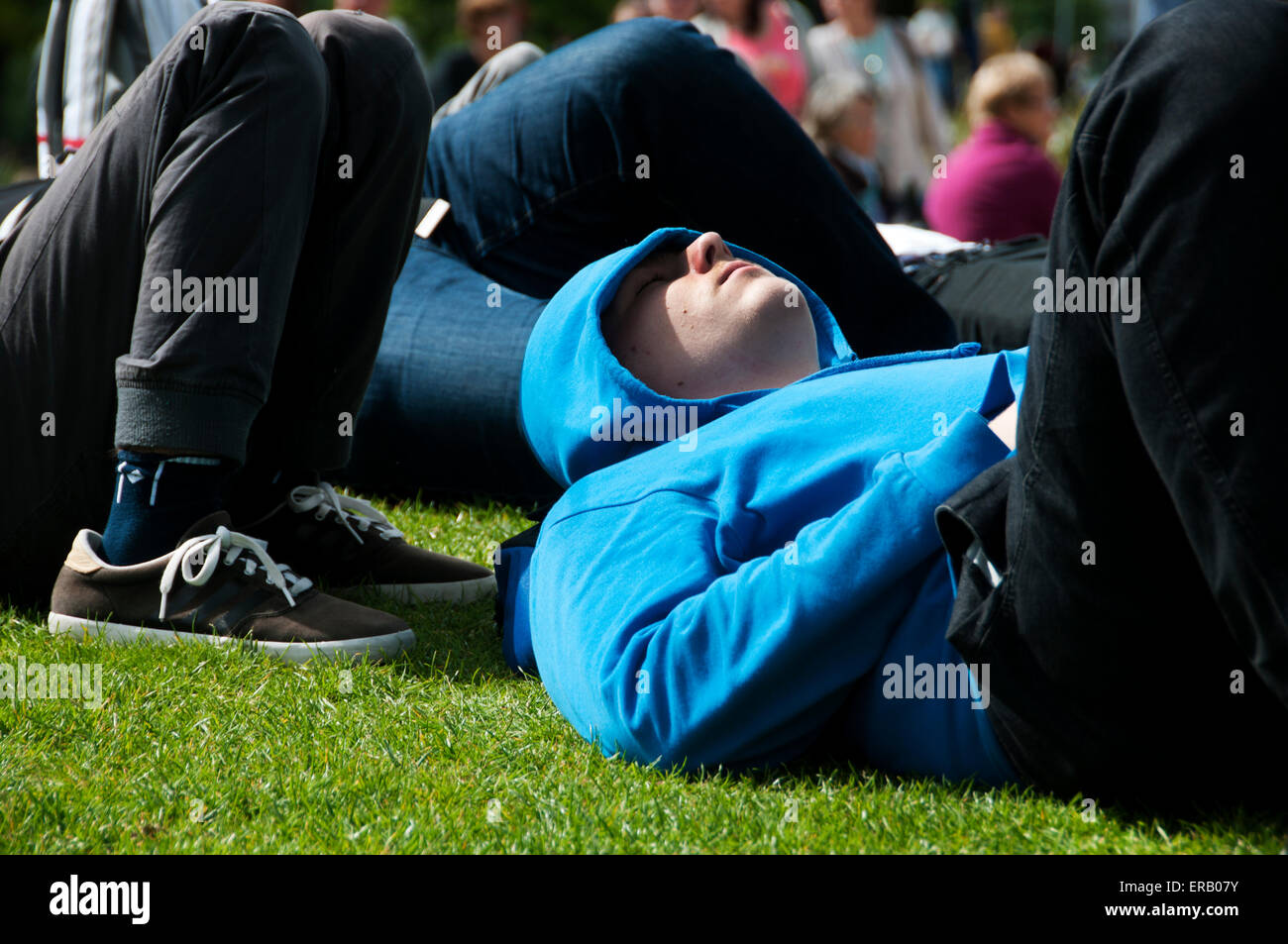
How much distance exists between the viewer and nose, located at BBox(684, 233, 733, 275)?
2.68 m

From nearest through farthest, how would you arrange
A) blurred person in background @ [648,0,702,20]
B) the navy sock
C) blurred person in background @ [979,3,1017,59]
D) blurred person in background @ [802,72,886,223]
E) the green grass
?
the green grass < the navy sock < blurred person in background @ [802,72,886,223] < blurred person in background @ [648,0,702,20] < blurred person in background @ [979,3,1017,59]

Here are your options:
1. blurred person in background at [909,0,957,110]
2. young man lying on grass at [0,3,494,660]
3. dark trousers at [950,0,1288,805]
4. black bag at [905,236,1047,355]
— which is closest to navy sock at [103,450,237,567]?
young man lying on grass at [0,3,494,660]

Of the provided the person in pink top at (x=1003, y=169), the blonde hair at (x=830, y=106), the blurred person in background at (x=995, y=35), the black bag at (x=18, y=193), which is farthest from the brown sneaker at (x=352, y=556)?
the blurred person in background at (x=995, y=35)

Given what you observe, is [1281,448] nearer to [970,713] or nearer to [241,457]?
[970,713]

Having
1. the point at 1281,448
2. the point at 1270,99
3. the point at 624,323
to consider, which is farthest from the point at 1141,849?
the point at 624,323

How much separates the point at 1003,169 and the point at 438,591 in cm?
480

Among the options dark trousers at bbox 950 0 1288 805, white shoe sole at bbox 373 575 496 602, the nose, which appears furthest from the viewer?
white shoe sole at bbox 373 575 496 602

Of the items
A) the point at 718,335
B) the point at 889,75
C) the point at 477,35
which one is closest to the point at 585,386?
the point at 718,335

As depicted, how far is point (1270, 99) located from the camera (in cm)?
149

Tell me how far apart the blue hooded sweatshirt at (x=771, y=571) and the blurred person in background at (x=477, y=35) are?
21.7 ft

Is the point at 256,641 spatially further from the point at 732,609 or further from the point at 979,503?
the point at 979,503

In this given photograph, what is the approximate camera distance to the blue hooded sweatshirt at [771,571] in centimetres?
197

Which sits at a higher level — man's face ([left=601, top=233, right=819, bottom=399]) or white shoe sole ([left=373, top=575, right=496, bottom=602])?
man's face ([left=601, top=233, right=819, bottom=399])

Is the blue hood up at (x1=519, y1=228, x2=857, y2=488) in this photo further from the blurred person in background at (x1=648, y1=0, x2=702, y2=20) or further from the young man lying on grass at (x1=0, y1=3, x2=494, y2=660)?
the blurred person in background at (x1=648, y1=0, x2=702, y2=20)
